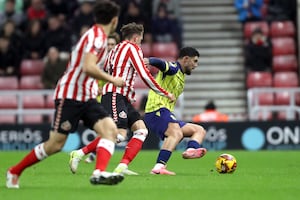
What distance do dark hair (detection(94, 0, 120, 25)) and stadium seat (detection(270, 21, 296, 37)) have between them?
1459 cm

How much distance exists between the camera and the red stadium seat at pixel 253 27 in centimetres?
2412

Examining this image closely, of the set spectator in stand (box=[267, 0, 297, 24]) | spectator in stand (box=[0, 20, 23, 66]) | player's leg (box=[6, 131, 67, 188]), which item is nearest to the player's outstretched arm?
player's leg (box=[6, 131, 67, 188])

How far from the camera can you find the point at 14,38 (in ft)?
77.7

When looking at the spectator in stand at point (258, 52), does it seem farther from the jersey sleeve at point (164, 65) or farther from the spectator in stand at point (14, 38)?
the jersey sleeve at point (164, 65)

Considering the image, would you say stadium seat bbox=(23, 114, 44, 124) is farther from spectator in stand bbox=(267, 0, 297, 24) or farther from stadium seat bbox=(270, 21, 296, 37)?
spectator in stand bbox=(267, 0, 297, 24)

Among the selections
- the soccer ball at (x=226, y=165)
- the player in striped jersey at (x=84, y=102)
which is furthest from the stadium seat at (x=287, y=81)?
the player in striped jersey at (x=84, y=102)

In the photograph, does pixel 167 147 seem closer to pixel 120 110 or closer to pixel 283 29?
pixel 120 110

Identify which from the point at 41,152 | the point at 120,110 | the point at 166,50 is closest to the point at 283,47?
the point at 166,50

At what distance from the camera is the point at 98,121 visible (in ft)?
32.8

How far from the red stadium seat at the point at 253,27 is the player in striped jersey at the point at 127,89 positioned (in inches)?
460

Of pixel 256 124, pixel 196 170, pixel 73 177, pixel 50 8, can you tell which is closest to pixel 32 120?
pixel 50 8

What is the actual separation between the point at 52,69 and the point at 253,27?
5190mm

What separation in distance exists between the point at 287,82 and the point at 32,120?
6.00m

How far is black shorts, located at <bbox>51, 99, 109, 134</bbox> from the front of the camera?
9.95 metres
